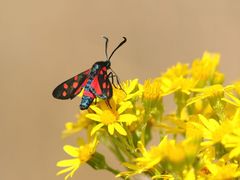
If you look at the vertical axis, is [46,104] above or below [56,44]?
below

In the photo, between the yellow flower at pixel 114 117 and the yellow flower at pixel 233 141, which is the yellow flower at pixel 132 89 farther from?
the yellow flower at pixel 233 141

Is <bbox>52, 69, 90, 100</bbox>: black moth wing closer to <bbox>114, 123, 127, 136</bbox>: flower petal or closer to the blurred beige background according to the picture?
<bbox>114, 123, 127, 136</bbox>: flower petal

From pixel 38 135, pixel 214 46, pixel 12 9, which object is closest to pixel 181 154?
pixel 38 135

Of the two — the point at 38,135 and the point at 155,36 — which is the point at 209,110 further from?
the point at 155,36

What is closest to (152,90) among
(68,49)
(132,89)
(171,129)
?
(132,89)

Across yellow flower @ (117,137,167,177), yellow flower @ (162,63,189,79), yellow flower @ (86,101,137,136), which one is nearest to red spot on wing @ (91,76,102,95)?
yellow flower @ (86,101,137,136)

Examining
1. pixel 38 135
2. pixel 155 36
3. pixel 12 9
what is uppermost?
pixel 12 9

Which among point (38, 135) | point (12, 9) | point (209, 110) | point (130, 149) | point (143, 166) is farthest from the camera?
point (12, 9)

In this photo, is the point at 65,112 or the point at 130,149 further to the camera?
the point at 65,112
